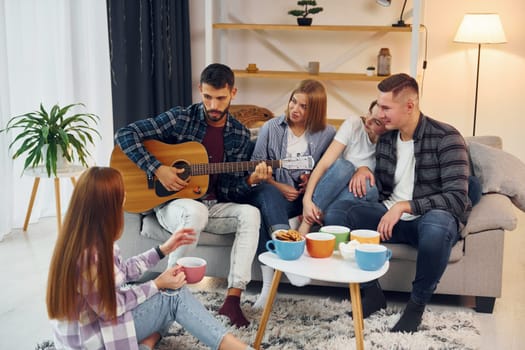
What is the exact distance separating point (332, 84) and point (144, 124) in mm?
2403

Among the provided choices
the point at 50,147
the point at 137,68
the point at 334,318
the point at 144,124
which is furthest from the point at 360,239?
the point at 137,68

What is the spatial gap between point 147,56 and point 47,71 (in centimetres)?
66

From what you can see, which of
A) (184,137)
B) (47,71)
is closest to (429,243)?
(184,137)

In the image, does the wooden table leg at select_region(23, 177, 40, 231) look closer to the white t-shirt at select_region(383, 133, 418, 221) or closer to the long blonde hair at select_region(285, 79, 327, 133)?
the long blonde hair at select_region(285, 79, 327, 133)

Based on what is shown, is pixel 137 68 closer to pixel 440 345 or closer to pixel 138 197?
pixel 138 197

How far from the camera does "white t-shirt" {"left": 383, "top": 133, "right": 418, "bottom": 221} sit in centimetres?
299

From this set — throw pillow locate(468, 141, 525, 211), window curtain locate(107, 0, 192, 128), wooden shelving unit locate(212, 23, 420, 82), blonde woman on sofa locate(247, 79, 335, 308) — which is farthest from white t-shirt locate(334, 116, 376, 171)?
window curtain locate(107, 0, 192, 128)

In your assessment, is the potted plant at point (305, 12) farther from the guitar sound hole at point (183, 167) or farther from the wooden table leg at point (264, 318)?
the wooden table leg at point (264, 318)

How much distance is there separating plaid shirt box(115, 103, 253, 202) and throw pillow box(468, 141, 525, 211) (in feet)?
3.26

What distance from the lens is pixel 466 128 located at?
5.15 metres

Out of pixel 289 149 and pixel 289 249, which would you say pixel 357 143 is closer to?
pixel 289 149

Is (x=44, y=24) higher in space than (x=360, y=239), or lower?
higher

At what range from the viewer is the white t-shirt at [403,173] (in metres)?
2.99

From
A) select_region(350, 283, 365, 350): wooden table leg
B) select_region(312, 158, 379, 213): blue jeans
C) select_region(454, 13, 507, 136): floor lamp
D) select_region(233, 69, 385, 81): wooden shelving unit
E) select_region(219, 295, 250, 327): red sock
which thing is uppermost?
select_region(454, 13, 507, 136): floor lamp
